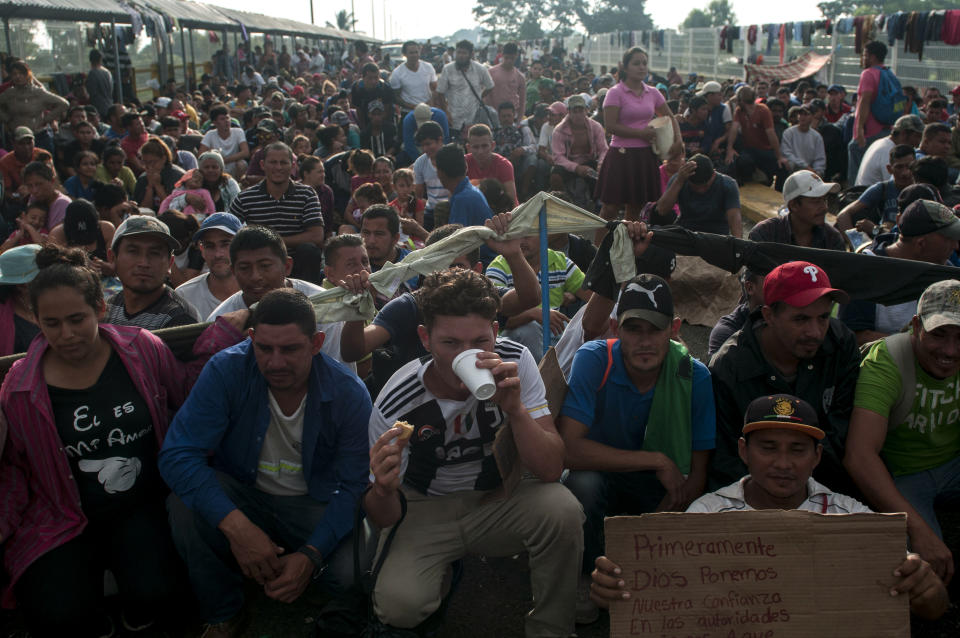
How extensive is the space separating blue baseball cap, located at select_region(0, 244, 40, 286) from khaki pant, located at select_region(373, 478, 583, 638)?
2.28 m

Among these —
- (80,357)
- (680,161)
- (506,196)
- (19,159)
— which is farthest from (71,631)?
(19,159)

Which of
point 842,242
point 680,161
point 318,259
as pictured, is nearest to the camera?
point 842,242

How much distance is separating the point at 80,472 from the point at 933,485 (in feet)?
11.8

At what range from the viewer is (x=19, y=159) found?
9.19 meters

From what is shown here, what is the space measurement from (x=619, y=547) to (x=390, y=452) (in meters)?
0.82

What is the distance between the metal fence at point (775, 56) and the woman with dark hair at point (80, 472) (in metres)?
→ 19.3

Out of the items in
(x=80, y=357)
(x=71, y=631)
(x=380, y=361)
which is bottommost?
(x=71, y=631)

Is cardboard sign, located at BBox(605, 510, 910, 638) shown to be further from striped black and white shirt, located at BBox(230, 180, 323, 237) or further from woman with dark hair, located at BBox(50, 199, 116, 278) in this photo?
woman with dark hair, located at BBox(50, 199, 116, 278)

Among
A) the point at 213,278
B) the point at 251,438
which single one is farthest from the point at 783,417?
the point at 213,278

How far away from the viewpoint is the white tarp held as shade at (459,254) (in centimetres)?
386

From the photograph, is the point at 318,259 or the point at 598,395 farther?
the point at 318,259

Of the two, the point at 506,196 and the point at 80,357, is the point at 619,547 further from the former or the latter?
the point at 506,196

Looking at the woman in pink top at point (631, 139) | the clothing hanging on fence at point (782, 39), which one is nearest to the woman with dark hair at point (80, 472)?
the woman in pink top at point (631, 139)

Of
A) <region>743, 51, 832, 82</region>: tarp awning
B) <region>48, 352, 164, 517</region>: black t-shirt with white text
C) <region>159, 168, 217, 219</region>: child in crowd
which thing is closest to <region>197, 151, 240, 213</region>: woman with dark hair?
<region>159, 168, 217, 219</region>: child in crowd
